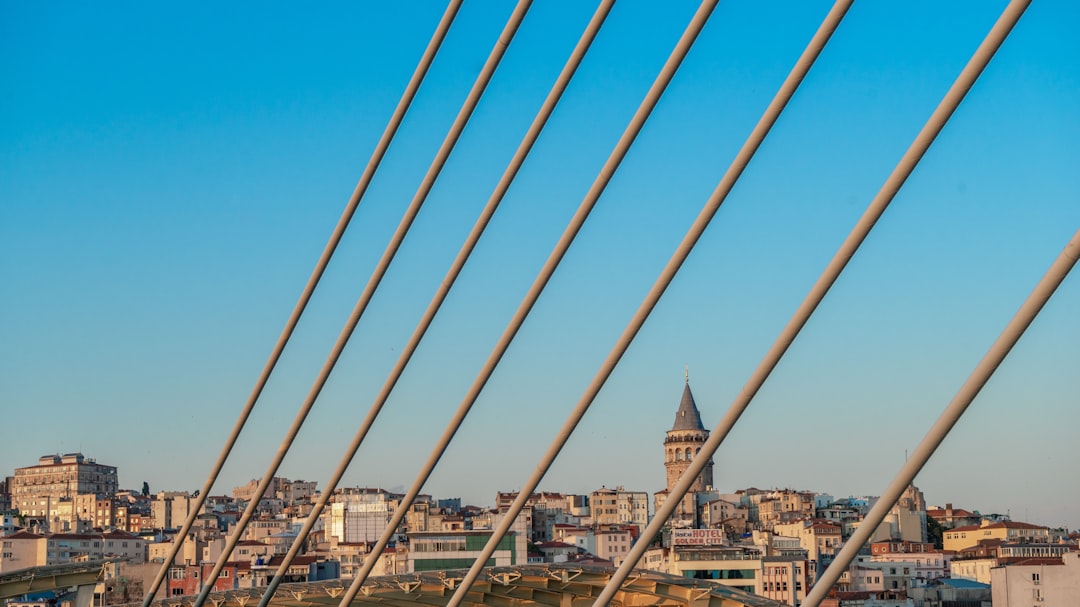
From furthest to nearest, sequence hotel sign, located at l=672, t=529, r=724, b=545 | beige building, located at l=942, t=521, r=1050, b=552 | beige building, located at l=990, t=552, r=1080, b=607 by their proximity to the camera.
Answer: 1. beige building, located at l=942, t=521, r=1050, b=552
2. hotel sign, located at l=672, t=529, r=724, b=545
3. beige building, located at l=990, t=552, r=1080, b=607

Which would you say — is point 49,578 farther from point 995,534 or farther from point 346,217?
point 995,534

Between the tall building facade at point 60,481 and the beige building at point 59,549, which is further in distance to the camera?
the tall building facade at point 60,481

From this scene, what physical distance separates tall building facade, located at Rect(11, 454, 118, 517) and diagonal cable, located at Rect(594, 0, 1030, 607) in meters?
154

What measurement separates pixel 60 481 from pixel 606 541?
8792cm

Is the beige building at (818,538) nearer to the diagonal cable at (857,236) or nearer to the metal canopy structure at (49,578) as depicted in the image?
the metal canopy structure at (49,578)

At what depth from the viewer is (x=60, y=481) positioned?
16400 centimetres

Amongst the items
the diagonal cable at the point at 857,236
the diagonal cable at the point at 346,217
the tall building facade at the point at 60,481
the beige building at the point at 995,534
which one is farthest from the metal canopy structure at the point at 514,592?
the tall building facade at the point at 60,481

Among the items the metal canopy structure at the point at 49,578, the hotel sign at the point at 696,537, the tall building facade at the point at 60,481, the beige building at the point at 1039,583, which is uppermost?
the tall building facade at the point at 60,481

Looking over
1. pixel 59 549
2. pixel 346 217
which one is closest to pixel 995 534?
pixel 59 549

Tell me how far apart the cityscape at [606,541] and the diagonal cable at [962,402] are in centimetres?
398

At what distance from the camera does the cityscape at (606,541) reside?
63.7 metres

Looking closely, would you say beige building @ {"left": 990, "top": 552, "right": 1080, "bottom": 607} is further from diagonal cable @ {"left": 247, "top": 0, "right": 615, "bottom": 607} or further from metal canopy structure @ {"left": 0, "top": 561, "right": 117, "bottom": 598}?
diagonal cable @ {"left": 247, "top": 0, "right": 615, "bottom": 607}

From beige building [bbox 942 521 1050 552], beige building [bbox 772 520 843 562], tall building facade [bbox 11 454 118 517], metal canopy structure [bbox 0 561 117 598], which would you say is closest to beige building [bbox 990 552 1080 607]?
beige building [bbox 772 520 843 562]

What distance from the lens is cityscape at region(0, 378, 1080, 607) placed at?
6366 centimetres
